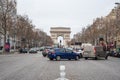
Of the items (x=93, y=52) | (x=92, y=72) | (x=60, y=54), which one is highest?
(x=93, y=52)

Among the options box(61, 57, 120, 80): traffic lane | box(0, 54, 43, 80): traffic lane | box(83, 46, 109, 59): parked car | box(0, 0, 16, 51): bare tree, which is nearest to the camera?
box(61, 57, 120, 80): traffic lane

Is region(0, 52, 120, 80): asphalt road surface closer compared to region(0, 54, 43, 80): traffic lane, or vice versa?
region(0, 52, 120, 80): asphalt road surface

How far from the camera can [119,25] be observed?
243 feet

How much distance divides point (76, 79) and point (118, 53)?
4987 cm

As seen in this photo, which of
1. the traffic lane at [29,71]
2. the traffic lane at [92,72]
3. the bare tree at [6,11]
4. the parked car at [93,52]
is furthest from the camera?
the bare tree at [6,11]

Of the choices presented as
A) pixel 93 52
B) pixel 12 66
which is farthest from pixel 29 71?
pixel 93 52

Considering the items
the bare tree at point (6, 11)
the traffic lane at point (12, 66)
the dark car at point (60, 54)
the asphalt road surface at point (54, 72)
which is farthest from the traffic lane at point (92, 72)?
the bare tree at point (6, 11)

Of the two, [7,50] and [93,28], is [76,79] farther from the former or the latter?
[93,28]

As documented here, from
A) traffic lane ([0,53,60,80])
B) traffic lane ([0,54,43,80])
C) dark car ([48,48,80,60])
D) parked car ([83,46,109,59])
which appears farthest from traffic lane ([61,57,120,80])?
parked car ([83,46,109,59])

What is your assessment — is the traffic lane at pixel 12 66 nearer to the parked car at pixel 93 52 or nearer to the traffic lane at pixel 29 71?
the traffic lane at pixel 29 71

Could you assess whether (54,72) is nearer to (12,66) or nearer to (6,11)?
(12,66)

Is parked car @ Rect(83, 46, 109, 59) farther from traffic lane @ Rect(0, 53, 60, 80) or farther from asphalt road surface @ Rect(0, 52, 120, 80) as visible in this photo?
traffic lane @ Rect(0, 53, 60, 80)

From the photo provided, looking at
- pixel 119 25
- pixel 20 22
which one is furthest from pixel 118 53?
pixel 20 22

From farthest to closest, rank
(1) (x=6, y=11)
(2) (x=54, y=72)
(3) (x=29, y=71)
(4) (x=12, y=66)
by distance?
(1) (x=6, y=11)
(4) (x=12, y=66)
(3) (x=29, y=71)
(2) (x=54, y=72)
